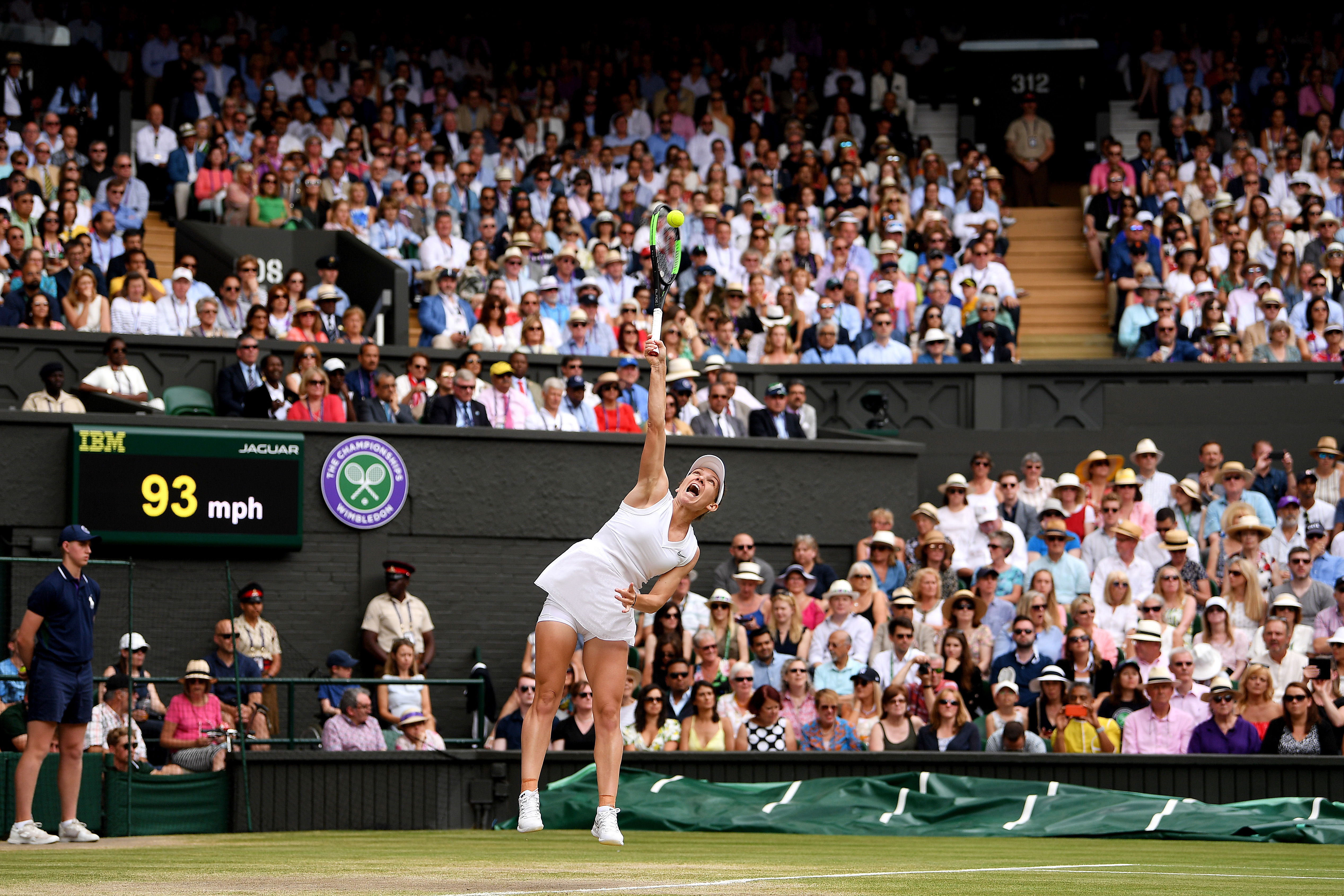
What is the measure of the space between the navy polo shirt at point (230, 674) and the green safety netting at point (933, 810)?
96.8 inches

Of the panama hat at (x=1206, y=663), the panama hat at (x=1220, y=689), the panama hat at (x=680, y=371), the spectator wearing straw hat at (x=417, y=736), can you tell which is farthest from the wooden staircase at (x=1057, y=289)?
the spectator wearing straw hat at (x=417, y=736)

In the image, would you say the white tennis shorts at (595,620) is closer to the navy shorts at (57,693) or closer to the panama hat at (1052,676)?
the navy shorts at (57,693)

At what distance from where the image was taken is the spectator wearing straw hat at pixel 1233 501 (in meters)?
18.6

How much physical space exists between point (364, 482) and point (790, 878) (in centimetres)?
1016

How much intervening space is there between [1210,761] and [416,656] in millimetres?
6814

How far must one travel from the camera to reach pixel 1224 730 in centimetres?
1498

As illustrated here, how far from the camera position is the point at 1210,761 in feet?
48.0

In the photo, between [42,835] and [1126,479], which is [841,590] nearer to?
[1126,479]

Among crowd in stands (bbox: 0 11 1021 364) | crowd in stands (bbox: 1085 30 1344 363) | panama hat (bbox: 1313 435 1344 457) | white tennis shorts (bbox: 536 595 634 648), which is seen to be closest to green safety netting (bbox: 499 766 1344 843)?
white tennis shorts (bbox: 536 595 634 648)

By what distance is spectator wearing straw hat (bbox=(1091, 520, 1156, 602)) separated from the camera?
17672mm

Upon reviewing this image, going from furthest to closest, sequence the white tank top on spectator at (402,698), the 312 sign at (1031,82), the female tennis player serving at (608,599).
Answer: the 312 sign at (1031,82), the white tank top on spectator at (402,698), the female tennis player serving at (608,599)

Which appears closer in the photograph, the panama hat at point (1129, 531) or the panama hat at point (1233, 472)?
the panama hat at point (1129, 531)

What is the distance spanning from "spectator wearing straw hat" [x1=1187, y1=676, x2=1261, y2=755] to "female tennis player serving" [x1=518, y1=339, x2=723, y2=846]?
6676 millimetres

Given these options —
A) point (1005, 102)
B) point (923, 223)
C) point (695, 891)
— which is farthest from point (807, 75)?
point (695, 891)
